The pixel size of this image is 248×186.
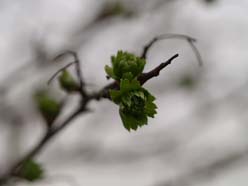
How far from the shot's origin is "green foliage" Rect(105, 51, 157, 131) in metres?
0.38

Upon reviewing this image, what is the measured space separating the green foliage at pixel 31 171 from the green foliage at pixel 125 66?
9.4 inches

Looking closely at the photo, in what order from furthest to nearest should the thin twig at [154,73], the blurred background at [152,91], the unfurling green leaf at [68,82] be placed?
the blurred background at [152,91]
the unfurling green leaf at [68,82]
the thin twig at [154,73]

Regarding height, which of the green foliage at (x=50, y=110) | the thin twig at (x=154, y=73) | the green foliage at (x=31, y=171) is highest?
the green foliage at (x=50, y=110)

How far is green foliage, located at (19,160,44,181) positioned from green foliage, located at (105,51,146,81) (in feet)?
0.78

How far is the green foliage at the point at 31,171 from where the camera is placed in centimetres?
61

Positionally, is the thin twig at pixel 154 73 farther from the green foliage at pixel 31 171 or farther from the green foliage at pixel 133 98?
the green foliage at pixel 31 171

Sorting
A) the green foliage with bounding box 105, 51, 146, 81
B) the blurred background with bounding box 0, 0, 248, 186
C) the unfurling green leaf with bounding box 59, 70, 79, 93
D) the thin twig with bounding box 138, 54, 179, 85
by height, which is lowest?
the thin twig with bounding box 138, 54, 179, 85

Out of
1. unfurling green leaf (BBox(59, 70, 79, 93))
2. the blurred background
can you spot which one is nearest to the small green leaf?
unfurling green leaf (BBox(59, 70, 79, 93))

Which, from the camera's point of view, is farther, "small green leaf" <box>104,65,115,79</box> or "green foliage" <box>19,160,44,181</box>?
"green foliage" <box>19,160,44,181</box>

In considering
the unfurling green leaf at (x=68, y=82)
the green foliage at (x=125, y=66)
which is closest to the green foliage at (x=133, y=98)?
the green foliage at (x=125, y=66)

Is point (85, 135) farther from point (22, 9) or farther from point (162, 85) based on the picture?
point (22, 9)

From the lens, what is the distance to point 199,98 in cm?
168

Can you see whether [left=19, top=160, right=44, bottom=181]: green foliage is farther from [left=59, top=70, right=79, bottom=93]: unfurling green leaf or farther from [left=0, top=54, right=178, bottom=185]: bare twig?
[left=59, top=70, right=79, bottom=93]: unfurling green leaf

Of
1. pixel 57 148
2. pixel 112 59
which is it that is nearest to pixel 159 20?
pixel 57 148
